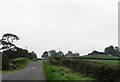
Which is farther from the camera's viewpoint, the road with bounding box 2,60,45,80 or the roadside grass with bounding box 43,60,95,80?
the road with bounding box 2,60,45,80

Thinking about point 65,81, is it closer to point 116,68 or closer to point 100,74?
point 100,74

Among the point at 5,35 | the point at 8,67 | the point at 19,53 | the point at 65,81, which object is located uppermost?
the point at 5,35

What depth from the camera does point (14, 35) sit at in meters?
105

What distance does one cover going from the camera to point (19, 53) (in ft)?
325

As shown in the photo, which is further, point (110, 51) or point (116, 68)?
point (110, 51)

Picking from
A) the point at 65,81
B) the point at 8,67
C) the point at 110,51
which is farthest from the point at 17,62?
the point at 110,51

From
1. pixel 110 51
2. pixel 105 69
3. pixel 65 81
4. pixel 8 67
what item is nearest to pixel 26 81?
pixel 65 81

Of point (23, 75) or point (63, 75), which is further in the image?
point (23, 75)

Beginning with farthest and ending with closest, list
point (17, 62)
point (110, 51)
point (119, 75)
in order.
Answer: point (110, 51), point (17, 62), point (119, 75)

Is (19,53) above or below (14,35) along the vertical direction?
below

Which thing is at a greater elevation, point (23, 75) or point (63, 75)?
point (23, 75)

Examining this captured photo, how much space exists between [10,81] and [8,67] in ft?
79.9

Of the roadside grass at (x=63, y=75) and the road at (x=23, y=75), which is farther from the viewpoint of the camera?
the road at (x=23, y=75)

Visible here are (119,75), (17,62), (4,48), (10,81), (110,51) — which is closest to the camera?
(119,75)
